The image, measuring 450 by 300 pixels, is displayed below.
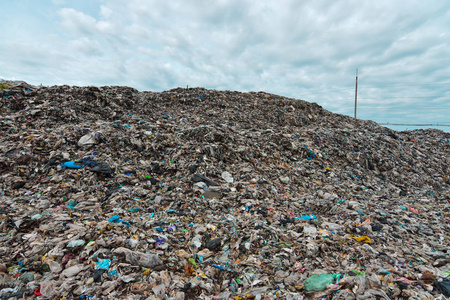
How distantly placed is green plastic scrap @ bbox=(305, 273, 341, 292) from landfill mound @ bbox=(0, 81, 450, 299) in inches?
0.6

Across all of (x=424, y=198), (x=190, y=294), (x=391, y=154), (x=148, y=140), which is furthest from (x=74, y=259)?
(x=391, y=154)

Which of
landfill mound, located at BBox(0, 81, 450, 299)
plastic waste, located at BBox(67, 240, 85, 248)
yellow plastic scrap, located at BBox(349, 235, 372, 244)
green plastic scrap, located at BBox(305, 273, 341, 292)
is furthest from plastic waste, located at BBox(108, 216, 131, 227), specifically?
yellow plastic scrap, located at BBox(349, 235, 372, 244)

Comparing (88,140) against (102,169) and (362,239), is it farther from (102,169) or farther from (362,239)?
(362,239)

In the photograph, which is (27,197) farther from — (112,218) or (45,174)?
(112,218)

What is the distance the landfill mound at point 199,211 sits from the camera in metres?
2.34

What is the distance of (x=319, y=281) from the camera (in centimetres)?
234

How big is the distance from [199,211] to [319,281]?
227cm

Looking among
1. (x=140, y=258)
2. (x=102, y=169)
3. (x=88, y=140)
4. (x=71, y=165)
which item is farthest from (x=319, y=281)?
(x=88, y=140)

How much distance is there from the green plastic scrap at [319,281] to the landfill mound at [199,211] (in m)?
0.02

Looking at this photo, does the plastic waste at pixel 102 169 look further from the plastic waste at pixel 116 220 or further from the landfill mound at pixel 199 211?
the plastic waste at pixel 116 220

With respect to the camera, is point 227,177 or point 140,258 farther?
point 227,177

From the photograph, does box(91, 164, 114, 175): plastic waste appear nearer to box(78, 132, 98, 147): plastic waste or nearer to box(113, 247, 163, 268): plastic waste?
box(78, 132, 98, 147): plastic waste

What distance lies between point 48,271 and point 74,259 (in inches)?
9.7

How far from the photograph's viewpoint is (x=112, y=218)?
10.8 ft
